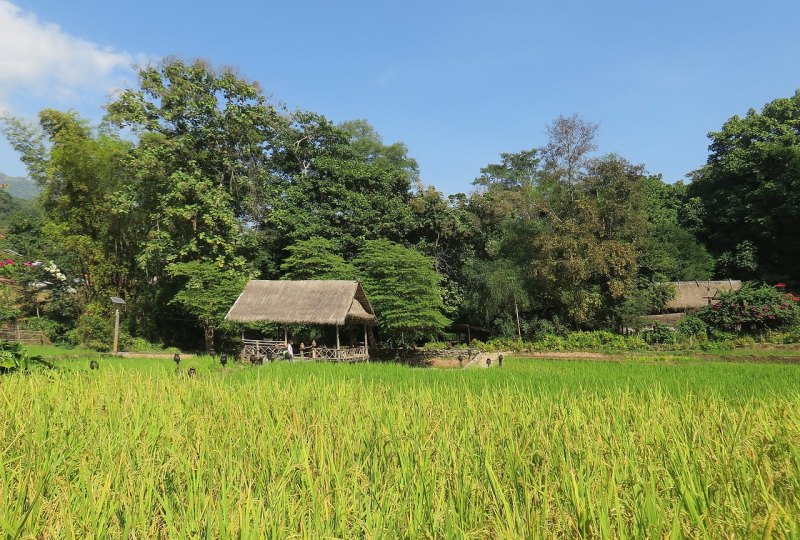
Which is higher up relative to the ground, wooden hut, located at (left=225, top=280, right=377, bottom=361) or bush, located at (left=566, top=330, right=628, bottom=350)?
wooden hut, located at (left=225, top=280, right=377, bottom=361)

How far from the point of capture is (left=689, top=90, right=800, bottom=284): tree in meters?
22.5

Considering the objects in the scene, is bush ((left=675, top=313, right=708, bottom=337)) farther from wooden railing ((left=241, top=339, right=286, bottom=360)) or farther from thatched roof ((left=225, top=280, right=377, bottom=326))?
wooden railing ((left=241, top=339, right=286, bottom=360))

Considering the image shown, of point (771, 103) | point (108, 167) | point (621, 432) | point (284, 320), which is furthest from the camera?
point (771, 103)

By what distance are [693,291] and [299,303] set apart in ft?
57.1

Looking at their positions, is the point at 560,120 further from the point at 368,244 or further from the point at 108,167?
the point at 108,167

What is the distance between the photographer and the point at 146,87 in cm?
2105

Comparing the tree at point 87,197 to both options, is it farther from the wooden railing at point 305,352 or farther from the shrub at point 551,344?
the shrub at point 551,344

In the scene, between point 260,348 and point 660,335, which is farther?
point 660,335

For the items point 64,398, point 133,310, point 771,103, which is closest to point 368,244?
point 133,310

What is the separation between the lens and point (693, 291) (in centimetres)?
2148

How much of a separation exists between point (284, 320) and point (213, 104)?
10.6 m

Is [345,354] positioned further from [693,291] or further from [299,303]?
[693,291]

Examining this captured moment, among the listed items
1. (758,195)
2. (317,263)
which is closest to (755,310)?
(758,195)

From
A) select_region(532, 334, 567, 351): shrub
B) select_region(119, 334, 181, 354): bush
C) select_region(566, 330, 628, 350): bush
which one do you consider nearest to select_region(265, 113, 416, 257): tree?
select_region(119, 334, 181, 354): bush
